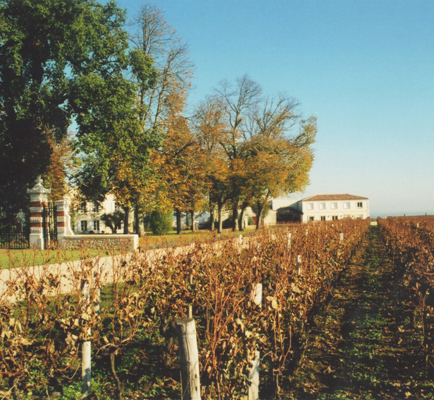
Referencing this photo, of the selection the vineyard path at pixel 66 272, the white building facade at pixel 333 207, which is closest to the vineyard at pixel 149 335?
the vineyard path at pixel 66 272

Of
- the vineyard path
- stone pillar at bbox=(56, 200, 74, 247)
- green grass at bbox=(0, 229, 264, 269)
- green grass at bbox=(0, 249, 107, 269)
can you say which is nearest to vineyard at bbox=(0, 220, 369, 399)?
the vineyard path

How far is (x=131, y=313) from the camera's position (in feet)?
15.5

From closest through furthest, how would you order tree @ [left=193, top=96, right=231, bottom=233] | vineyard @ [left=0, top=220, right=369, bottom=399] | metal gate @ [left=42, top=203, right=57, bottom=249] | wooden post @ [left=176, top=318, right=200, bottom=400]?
wooden post @ [left=176, top=318, right=200, bottom=400], vineyard @ [left=0, top=220, right=369, bottom=399], metal gate @ [left=42, top=203, right=57, bottom=249], tree @ [left=193, top=96, right=231, bottom=233]

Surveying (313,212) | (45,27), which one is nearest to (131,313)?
(45,27)

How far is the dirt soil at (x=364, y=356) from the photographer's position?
4.51 metres

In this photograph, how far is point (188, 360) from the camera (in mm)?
3111

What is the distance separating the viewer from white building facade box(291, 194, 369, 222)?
80.1 m

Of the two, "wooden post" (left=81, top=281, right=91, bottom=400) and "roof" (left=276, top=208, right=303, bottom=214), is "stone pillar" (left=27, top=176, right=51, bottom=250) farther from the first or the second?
"roof" (left=276, top=208, right=303, bottom=214)

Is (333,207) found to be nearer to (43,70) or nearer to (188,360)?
(43,70)

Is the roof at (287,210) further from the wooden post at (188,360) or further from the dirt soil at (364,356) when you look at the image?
the wooden post at (188,360)

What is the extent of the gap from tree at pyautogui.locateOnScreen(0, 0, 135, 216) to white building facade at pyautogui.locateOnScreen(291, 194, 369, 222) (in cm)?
6355

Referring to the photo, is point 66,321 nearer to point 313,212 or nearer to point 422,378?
point 422,378

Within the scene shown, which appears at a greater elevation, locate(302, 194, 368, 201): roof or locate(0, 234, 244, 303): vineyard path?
locate(302, 194, 368, 201): roof

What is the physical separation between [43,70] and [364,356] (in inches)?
838
